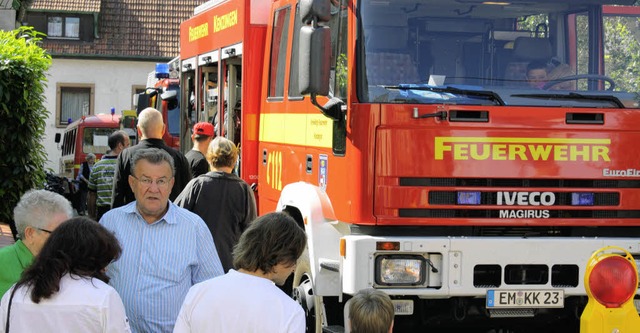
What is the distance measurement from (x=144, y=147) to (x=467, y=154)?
281 centimetres

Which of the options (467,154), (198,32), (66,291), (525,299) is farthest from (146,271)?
(198,32)

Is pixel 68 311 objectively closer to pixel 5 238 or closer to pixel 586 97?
pixel 586 97

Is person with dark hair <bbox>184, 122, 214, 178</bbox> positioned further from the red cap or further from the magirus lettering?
the magirus lettering

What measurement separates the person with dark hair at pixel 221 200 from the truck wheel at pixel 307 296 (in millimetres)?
544

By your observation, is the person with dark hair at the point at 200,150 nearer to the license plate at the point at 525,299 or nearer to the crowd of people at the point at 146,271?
the license plate at the point at 525,299

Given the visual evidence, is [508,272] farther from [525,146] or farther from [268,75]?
[268,75]

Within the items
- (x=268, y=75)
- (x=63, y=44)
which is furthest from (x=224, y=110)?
(x=63, y=44)

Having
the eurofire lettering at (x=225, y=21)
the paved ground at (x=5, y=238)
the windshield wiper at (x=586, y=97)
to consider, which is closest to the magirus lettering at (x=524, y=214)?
the windshield wiper at (x=586, y=97)

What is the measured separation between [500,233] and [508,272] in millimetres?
294

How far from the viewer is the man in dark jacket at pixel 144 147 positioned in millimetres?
9133

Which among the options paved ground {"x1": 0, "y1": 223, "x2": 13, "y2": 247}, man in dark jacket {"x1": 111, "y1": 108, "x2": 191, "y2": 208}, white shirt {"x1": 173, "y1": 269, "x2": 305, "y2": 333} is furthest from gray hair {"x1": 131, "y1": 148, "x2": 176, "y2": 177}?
paved ground {"x1": 0, "y1": 223, "x2": 13, "y2": 247}

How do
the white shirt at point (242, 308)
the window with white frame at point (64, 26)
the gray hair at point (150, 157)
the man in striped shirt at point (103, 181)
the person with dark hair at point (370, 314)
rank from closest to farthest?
the white shirt at point (242, 308) → the person with dark hair at point (370, 314) → the gray hair at point (150, 157) → the man in striped shirt at point (103, 181) → the window with white frame at point (64, 26)

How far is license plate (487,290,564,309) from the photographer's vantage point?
25.0 feet

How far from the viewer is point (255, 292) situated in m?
4.33
